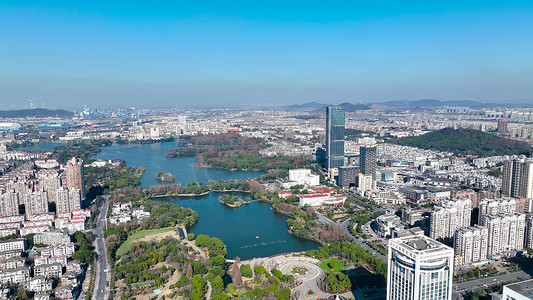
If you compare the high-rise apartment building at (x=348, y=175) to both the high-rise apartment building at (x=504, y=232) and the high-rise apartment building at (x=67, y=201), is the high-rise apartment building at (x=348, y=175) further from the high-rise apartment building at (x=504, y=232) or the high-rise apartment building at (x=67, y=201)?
the high-rise apartment building at (x=67, y=201)

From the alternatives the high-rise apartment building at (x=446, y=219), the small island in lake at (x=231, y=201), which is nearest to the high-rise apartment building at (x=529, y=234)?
the high-rise apartment building at (x=446, y=219)

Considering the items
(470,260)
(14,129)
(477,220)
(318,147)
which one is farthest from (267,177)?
(14,129)

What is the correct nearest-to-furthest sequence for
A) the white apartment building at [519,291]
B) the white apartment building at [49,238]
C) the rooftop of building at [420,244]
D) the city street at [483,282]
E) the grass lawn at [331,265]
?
1. the rooftop of building at [420,244]
2. the white apartment building at [519,291]
3. the city street at [483,282]
4. the grass lawn at [331,265]
5. the white apartment building at [49,238]

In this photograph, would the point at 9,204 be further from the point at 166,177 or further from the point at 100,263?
the point at 166,177

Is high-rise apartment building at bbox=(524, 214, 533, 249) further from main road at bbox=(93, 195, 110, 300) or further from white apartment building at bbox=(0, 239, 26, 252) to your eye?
white apartment building at bbox=(0, 239, 26, 252)

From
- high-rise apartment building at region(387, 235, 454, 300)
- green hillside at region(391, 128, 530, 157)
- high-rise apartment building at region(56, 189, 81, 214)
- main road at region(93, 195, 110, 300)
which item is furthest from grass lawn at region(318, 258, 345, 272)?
green hillside at region(391, 128, 530, 157)

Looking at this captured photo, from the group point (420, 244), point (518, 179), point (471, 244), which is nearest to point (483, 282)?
point (471, 244)

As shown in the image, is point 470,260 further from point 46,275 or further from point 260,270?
point 46,275
